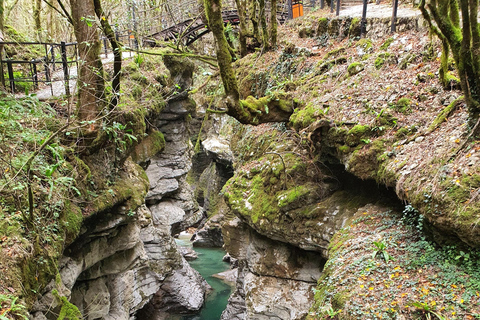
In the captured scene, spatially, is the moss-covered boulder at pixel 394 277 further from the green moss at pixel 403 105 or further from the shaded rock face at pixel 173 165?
the shaded rock face at pixel 173 165

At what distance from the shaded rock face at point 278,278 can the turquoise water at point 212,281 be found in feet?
24.7

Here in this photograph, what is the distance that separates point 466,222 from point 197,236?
76.4 feet

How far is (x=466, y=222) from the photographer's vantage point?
4570 millimetres

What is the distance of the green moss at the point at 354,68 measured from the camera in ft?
30.7

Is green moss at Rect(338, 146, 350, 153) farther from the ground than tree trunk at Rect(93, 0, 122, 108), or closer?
closer

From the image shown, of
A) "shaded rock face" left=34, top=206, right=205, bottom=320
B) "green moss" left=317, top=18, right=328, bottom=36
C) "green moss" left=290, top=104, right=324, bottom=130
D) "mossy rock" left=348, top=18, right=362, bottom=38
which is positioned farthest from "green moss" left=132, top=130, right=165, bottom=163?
"mossy rock" left=348, top=18, right=362, bottom=38

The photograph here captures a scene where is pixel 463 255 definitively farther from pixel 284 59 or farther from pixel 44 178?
pixel 284 59

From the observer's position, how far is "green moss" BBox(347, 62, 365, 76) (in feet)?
30.7

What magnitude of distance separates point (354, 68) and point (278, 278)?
6621mm

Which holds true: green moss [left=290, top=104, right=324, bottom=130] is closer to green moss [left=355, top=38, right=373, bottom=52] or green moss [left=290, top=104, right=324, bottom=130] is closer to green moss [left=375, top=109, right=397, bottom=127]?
green moss [left=375, top=109, right=397, bottom=127]

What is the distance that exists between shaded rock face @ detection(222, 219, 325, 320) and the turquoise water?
7518mm

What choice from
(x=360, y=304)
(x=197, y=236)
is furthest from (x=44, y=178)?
(x=197, y=236)

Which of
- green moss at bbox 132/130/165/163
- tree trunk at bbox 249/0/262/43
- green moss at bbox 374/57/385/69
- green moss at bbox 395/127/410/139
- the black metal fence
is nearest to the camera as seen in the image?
the black metal fence

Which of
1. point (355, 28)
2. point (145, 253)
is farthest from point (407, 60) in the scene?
point (145, 253)
